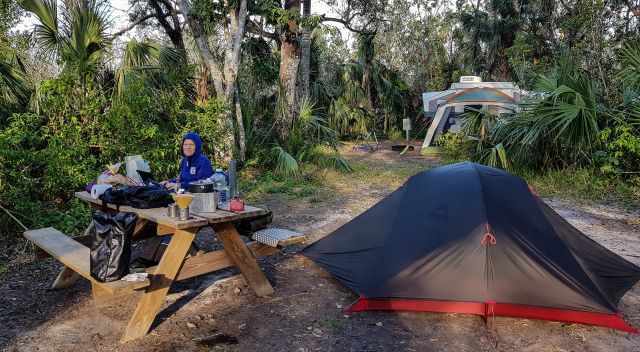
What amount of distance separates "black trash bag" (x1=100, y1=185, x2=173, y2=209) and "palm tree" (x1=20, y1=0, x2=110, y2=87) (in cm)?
373

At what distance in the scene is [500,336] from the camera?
3.39 m

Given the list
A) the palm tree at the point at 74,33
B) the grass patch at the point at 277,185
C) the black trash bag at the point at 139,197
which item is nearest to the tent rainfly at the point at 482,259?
the black trash bag at the point at 139,197

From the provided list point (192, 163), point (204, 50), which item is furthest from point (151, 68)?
point (192, 163)

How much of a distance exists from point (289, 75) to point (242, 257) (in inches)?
314

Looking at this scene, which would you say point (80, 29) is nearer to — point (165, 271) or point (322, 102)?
point (165, 271)

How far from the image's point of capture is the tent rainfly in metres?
3.47

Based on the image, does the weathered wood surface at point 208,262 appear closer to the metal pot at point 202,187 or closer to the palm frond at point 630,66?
the metal pot at point 202,187

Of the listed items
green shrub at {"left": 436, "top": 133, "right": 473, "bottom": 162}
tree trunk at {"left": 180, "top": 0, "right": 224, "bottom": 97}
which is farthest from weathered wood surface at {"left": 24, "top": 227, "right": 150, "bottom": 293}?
green shrub at {"left": 436, "top": 133, "right": 473, "bottom": 162}

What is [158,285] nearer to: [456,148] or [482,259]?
[482,259]

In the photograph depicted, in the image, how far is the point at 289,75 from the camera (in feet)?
36.8

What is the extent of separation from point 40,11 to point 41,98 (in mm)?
1437

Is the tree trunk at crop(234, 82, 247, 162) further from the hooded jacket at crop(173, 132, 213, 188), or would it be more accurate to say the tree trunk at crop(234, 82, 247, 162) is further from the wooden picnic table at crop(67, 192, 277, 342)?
the wooden picnic table at crop(67, 192, 277, 342)

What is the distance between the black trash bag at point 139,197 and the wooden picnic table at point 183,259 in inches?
2.4

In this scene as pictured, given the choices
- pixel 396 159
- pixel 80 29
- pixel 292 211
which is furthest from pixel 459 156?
pixel 80 29
